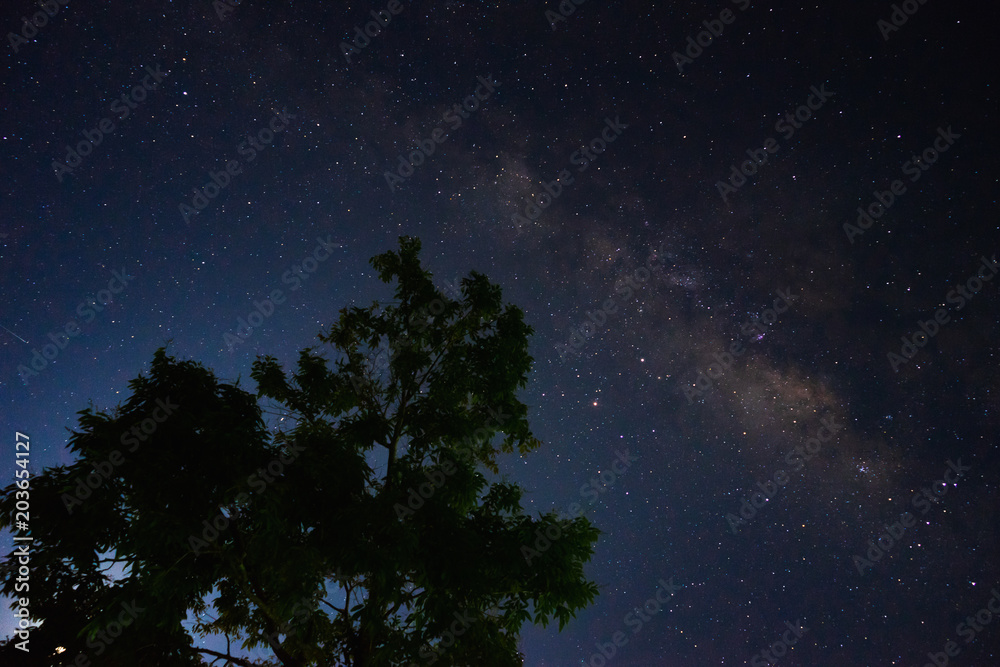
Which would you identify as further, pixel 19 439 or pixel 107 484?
pixel 19 439

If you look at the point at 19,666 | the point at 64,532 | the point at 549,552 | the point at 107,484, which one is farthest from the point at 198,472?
the point at 19,666

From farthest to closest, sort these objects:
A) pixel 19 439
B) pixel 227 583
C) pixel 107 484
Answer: pixel 227 583, pixel 19 439, pixel 107 484

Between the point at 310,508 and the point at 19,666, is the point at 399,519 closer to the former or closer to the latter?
the point at 310,508

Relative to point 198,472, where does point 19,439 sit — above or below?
above

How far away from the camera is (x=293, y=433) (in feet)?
28.2

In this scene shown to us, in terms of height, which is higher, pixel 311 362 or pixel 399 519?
pixel 311 362

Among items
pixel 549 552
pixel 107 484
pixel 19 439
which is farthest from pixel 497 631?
pixel 19 439

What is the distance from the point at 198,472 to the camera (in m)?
7.70

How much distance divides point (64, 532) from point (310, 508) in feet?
11.9

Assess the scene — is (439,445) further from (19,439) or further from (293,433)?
(19,439)

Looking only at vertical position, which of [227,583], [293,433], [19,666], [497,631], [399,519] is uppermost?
[19,666]

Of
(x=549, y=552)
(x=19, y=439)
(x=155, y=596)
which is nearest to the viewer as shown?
(x=155, y=596)

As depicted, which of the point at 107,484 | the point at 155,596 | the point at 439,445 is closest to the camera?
the point at 155,596

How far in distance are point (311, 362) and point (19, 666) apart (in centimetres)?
1026
